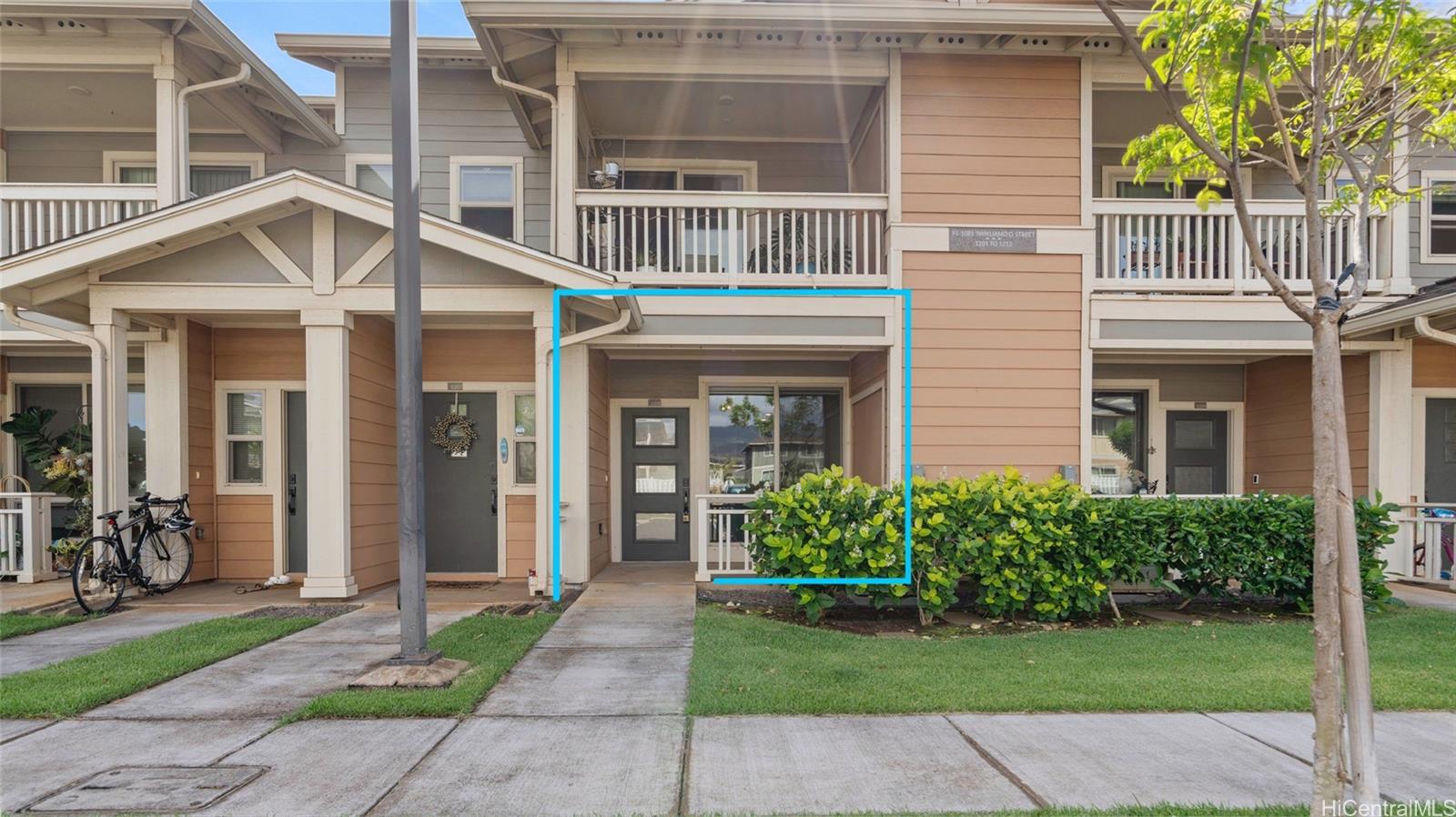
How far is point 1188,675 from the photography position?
4.83m

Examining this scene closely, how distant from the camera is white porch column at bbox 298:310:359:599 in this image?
7023mm

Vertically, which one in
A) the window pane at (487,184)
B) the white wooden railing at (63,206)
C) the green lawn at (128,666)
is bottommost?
the green lawn at (128,666)

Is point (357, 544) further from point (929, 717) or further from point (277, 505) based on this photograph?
point (929, 717)

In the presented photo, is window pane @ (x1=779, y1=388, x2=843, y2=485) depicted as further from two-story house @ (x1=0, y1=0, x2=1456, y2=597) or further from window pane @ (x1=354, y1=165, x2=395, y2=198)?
window pane @ (x1=354, y1=165, x2=395, y2=198)

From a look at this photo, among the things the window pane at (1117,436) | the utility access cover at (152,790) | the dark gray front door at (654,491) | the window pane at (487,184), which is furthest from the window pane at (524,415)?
the window pane at (1117,436)

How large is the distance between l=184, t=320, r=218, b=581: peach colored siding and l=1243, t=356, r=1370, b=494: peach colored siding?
40.5 feet

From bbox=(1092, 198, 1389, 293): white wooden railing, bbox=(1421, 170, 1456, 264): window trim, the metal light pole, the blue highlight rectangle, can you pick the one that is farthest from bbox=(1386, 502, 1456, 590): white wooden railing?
the metal light pole

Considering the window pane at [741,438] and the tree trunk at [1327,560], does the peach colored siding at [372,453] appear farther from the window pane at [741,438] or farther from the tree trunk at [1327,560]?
the tree trunk at [1327,560]

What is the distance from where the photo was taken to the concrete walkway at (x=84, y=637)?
17.1ft

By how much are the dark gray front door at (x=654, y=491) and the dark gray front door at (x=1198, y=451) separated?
21.4 feet

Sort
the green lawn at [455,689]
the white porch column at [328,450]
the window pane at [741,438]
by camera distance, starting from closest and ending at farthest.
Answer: the green lawn at [455,689], the white porch column at [328,450], the window pane at [741,438]

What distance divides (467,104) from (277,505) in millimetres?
5321

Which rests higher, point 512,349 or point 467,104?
point 467,104

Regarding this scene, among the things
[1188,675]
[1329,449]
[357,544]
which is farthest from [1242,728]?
[357,544]
